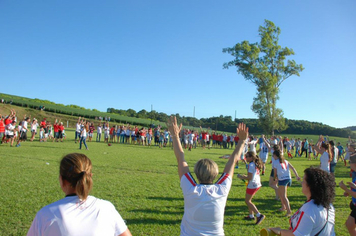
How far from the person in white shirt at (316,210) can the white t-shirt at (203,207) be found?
0.73 m

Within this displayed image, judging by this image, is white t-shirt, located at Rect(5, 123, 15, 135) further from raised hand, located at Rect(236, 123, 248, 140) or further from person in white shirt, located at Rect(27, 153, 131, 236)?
raised hand, located at Rect(236, 123, 248, 140)

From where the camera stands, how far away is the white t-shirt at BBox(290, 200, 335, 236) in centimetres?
233

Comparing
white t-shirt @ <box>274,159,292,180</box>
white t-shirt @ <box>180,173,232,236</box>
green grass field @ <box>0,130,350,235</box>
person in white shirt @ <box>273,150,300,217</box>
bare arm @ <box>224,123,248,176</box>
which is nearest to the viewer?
white t-shirt @ <box>180,173,232,236</box>

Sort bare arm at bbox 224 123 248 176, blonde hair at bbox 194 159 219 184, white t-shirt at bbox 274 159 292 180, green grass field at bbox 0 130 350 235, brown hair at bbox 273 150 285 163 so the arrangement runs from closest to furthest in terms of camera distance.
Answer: blonde hair at bbox 194 159 219 184, bare arm at bbox 224 123 248 176, green grass field at bbox 0 130 350 235, white t-shirt at bbox 274 159 292 180, brown hair at bbox 273 150 285 163

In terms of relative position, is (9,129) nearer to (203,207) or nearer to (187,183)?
(187,183)

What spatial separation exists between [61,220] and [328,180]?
105 inches

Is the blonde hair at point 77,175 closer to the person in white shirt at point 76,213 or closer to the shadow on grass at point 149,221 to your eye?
the person in white shirt at point 76,213

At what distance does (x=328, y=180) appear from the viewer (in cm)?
258

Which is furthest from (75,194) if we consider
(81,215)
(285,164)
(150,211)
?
(285,164)

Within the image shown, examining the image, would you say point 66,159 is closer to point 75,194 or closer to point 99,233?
point 75,194

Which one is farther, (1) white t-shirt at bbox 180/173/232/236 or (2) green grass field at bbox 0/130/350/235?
(2) green grass field at bbox 0/130/350/235

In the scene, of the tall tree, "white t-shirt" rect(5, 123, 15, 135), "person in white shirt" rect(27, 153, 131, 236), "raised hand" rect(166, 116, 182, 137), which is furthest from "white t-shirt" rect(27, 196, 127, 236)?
the tall tree

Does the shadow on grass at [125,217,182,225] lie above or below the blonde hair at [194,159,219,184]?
below

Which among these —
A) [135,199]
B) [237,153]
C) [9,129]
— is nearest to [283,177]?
[135,199]
